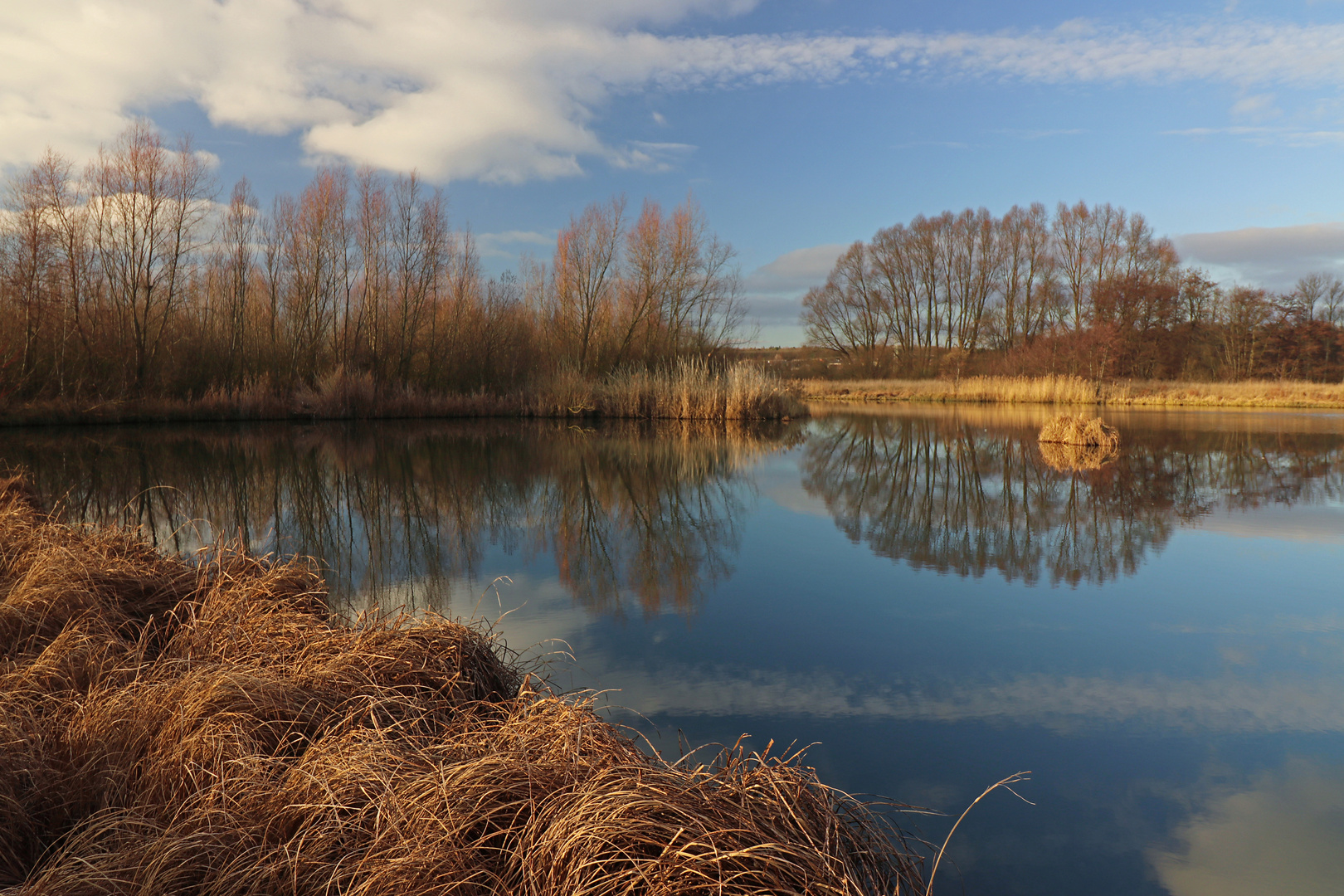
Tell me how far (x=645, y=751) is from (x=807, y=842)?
996 mm

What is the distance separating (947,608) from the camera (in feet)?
14.0

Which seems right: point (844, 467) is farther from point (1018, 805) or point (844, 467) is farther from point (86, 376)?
point (86, 376)

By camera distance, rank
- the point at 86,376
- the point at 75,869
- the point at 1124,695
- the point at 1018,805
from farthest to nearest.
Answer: the point at 86,376, the point at 1124,695, the point at 1018,805, the point at 75,869

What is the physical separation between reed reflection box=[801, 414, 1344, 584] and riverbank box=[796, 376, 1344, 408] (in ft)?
35.8

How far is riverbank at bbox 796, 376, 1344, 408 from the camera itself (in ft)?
81.4

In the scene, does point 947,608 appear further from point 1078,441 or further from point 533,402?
point 533,402

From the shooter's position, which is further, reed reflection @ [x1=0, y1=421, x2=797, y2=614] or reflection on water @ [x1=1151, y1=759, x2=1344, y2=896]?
reed reflection @ [x1=0, y1=421, x2=797, y2=614]

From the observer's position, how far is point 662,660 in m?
3.45

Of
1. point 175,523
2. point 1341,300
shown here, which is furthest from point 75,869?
point 1341,300

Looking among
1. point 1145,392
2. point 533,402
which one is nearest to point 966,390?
point 1145,392

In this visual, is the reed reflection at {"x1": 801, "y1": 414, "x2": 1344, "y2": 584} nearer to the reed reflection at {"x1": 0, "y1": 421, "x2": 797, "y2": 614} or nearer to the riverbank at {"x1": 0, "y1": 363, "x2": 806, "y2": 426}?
the reed reflection at {"x1": 0, "y1": 421, "x2": 797, "y2": 614}

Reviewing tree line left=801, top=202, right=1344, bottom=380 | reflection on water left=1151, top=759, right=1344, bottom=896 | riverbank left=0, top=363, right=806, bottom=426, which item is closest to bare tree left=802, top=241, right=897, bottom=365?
tree line left=801, top=202, right=1344, bottom=380

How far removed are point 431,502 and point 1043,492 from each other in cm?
667

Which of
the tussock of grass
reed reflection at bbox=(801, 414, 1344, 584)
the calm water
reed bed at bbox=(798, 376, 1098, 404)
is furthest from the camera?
reed bed at bbox=(798, 376, 1098, 404)
